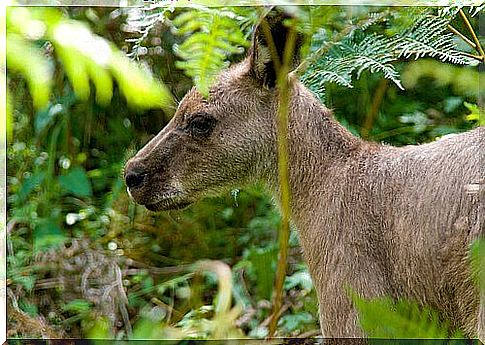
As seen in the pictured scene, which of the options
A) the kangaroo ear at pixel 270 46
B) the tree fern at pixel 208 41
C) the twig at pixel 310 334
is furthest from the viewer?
the twig at pixel 310 334

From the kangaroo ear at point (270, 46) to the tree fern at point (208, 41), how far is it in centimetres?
5

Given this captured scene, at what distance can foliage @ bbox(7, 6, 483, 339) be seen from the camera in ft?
4.12

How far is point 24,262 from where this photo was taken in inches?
59.2

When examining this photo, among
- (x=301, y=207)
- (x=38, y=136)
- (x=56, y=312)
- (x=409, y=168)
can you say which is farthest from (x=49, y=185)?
(x=409, y=168)

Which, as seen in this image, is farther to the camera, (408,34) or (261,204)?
(261,204)

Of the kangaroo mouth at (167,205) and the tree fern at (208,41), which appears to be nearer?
the tree fern at (208,41)

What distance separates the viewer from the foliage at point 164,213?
4.12ft

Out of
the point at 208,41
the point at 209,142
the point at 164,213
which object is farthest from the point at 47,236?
the point at 208,41

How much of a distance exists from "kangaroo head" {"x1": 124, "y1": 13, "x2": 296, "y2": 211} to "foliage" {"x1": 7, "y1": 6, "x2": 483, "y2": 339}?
54 mm

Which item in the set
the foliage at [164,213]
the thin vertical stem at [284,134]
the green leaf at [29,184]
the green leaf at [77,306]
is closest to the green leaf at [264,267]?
the foliage at [164,213]

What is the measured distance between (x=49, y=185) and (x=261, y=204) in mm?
478

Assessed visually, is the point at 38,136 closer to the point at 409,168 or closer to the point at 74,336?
the point at 74,336

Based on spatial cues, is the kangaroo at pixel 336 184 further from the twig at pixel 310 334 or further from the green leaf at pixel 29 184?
the green leaf at pixel 29 184

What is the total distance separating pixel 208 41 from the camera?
1.06m
